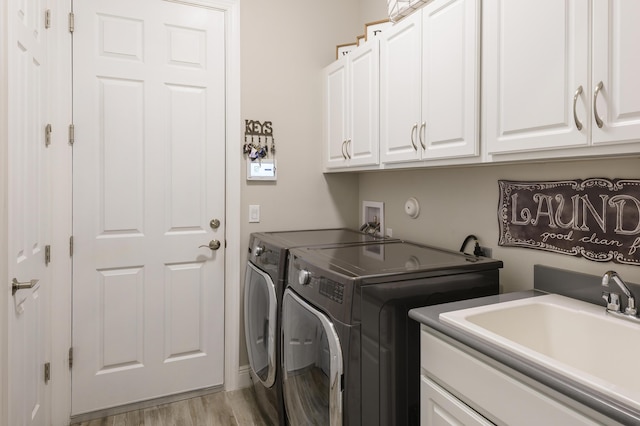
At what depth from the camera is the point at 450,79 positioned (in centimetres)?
155

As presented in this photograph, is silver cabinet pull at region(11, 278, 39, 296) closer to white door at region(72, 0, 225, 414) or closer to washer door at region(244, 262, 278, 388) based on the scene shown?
white door at region(72, 0, 225, 414)

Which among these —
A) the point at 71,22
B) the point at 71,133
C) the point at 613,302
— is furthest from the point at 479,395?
the point at 71,22

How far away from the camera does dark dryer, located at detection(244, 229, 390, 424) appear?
1886mm

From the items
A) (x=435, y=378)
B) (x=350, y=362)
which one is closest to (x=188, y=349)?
(x=350, y=362)

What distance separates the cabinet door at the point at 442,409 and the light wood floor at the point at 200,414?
1.16m

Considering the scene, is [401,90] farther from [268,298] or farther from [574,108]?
[268,298]

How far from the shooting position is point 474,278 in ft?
4.97

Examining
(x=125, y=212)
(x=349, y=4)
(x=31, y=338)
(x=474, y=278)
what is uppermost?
(x=349, y=4)

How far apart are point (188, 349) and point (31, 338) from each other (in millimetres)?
875

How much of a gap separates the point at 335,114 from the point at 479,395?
6.18 ft

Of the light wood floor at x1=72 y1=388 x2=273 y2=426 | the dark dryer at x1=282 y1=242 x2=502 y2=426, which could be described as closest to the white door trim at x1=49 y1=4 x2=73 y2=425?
the light wood floor at x1=72 y1=388 x2=273 y2=426

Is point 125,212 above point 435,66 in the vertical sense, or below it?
below

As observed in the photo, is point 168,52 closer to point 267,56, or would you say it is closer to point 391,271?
point 267,56

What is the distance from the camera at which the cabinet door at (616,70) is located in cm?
98
